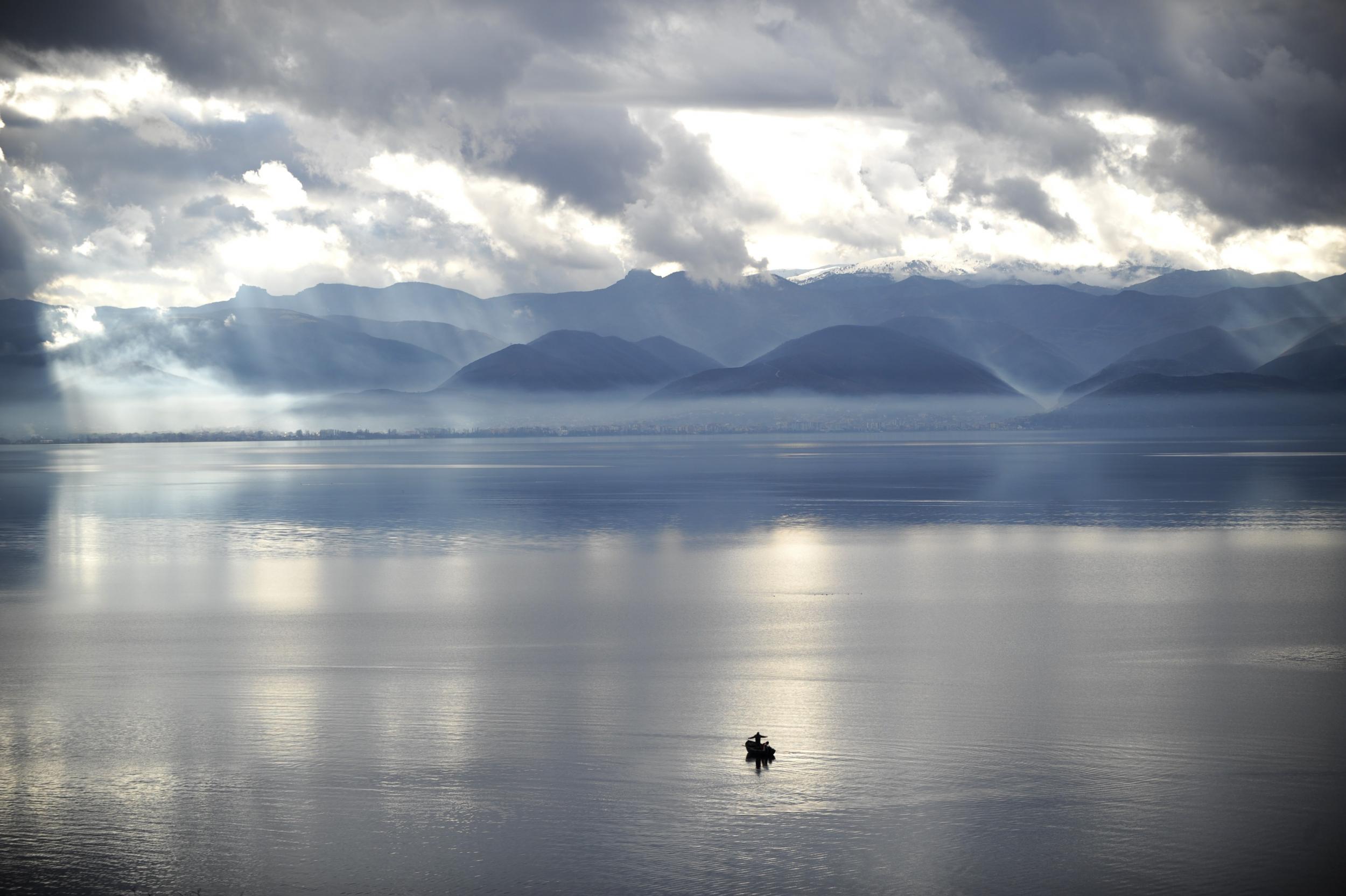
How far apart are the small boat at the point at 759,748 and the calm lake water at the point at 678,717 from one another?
25 cm

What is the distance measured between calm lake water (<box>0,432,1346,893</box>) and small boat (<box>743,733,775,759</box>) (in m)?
0.25

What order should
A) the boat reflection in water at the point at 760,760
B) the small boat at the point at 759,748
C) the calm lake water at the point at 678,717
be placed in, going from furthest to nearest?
the small boat at the point at 759,748 < the boat reflection in water at the point at 760,760 < the calm lake water at the point at 678,717

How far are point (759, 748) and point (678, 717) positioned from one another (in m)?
3.06

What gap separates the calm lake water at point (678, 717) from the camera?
15.5 m

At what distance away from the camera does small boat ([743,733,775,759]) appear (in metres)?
19.0

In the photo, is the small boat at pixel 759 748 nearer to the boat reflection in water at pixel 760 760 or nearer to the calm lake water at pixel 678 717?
the boat reflection in water at pixel 760 760

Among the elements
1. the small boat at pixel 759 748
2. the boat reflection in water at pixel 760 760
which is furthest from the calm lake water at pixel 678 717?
the small boat at pixel 759 748

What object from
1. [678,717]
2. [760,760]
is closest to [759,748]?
[760,760]

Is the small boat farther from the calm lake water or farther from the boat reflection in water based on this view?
the calm lake water

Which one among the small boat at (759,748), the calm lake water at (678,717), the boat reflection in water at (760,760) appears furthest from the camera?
the small boat at (759,748)

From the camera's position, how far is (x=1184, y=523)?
59.1 meters

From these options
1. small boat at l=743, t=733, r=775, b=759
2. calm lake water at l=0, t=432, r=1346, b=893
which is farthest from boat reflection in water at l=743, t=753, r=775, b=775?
calm lake water at l=0, t=432, r=1346, b=893

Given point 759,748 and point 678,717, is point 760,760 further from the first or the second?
point 678,717

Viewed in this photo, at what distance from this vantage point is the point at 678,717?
21.8 metres
